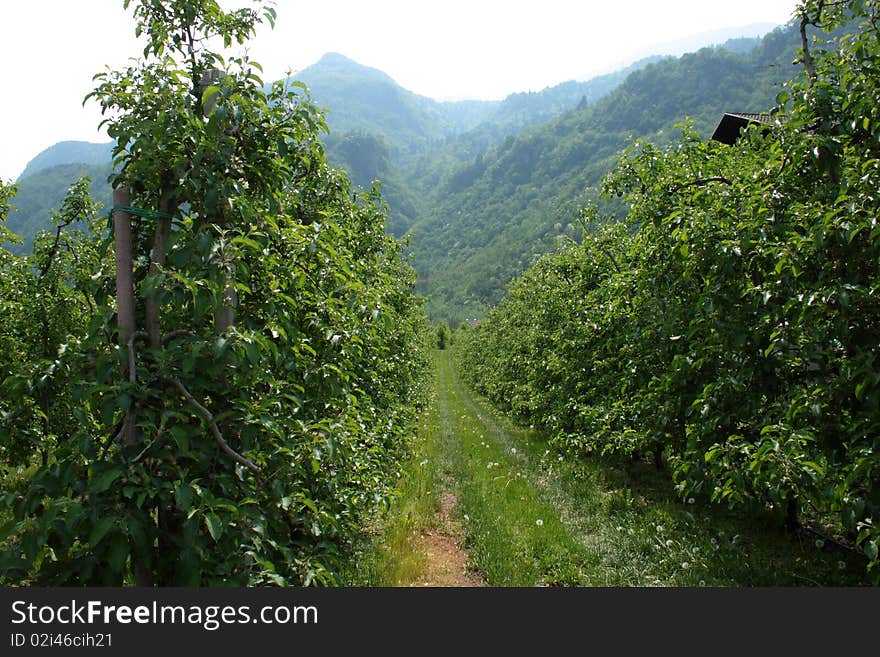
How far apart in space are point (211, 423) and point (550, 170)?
117 m

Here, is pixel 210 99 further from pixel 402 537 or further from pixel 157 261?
pixel 402 537

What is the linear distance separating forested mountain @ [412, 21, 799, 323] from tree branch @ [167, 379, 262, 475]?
229 ft

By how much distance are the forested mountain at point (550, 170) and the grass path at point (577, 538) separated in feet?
213

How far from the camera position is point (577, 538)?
5.25m

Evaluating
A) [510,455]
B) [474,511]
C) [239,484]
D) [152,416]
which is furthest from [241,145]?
[510,455]

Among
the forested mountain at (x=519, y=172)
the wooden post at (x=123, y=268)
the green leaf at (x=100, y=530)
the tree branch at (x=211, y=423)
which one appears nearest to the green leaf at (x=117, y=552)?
the green leaf at (x=100, y=530)

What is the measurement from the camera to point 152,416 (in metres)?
→ 2.25

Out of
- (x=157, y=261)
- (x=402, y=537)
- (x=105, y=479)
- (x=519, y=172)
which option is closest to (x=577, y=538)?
Answer: (x=402, y=537)

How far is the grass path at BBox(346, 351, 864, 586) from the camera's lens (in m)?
4.30

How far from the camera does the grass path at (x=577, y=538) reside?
14.1 feet

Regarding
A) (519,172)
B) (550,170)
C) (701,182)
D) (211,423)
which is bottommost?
(211,423)

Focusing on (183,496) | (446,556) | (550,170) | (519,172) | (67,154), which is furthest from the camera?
(67,154)

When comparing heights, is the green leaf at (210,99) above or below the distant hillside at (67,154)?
below

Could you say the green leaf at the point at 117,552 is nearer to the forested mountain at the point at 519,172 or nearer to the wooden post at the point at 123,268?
the wooden post at the point at 123,268
